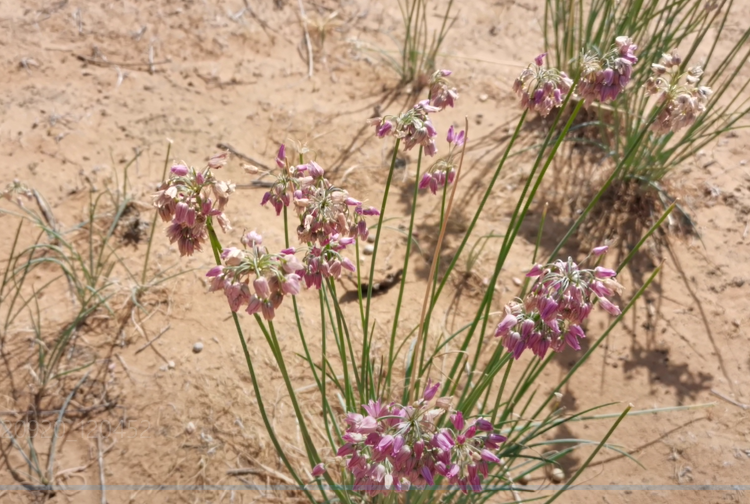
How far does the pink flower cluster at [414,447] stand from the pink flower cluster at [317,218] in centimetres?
34

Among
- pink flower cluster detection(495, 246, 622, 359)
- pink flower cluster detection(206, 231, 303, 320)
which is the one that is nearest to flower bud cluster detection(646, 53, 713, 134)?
pink flower cluster detection(495, 246, 622, 359)

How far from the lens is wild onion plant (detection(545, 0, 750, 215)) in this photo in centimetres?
167

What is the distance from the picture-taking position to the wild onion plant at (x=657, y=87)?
5.48 ft

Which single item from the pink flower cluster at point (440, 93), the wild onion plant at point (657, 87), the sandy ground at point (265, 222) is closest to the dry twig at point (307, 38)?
the sandy ground at point (265, 222)

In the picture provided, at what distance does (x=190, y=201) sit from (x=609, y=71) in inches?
40.8

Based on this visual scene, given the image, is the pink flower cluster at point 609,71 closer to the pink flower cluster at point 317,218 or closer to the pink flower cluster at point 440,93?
the pink flower cluster at point 440,93

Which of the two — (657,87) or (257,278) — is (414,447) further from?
(657,87)

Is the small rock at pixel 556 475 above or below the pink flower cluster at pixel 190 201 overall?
below

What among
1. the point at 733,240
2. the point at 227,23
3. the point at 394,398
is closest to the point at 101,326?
the point at 394,398

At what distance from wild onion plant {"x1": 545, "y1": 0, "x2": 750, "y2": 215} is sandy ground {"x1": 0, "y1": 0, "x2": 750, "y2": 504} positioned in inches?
11.3

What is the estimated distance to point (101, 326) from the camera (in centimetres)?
285

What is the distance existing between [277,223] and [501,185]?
1.28 m

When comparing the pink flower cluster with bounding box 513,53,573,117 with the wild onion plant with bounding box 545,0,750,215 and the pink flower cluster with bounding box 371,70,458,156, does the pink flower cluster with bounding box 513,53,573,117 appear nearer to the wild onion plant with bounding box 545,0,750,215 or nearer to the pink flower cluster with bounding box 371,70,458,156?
the wild onion plant with bounding box 545,0,750,215

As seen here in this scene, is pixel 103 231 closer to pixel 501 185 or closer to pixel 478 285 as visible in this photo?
pixel 478 285
